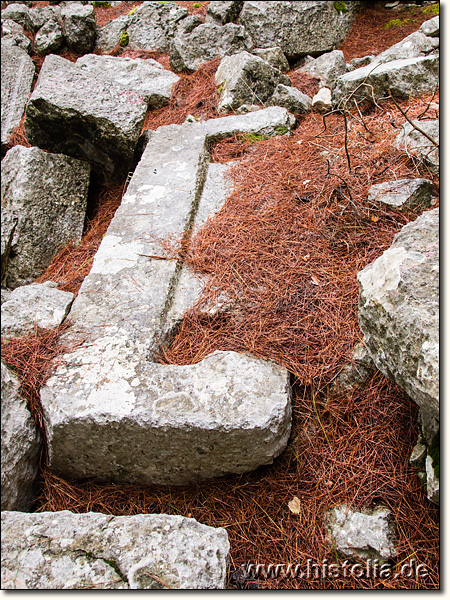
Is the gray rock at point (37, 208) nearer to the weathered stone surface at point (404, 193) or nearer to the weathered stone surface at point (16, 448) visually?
the weathered stone surface at point (16, 448)

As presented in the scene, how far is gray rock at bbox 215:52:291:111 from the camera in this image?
450cm

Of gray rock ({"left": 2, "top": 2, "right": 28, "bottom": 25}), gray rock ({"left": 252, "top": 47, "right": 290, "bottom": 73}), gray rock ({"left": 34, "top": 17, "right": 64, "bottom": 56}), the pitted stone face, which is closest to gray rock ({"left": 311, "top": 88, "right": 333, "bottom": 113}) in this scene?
gray rock ({"left": 252, "top": 47, "right": 290, "bottom": 73})

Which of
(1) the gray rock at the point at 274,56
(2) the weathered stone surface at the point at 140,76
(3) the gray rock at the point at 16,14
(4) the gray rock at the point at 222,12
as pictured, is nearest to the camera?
(2) the weathered stone surface at the point at 140,76

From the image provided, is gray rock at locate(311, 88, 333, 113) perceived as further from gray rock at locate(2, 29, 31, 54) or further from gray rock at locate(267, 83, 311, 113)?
gray rock at locate(2, 29, 31, 54)

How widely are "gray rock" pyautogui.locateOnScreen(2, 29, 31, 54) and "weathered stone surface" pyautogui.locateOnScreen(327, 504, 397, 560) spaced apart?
673cm

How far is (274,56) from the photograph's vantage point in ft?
17.0

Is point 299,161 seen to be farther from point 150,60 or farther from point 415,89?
point 150,60

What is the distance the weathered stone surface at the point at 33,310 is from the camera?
243 centimetres

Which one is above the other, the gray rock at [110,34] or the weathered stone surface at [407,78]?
the gray rock at [110,34]

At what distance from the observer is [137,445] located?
1.97 meters

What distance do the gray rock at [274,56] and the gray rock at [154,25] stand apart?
1849mm

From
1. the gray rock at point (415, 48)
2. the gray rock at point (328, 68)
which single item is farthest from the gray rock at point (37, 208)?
the gray rock at point (415, 48)

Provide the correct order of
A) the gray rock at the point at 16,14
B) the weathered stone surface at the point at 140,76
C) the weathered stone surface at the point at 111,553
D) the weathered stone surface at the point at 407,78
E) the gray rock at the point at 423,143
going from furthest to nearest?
1. the gray rock at the point at 16,14
2. the weathered stone surface at the point at 140,76
3. the weathered stone surface at the point at 407,78
4. the gray rock at the point at 423,143
5. the weathered stone surface at the point at 111,553

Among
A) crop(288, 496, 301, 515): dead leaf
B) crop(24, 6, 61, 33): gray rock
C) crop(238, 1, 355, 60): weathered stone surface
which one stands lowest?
crop(288, 496, 301, 515): dead leaf
